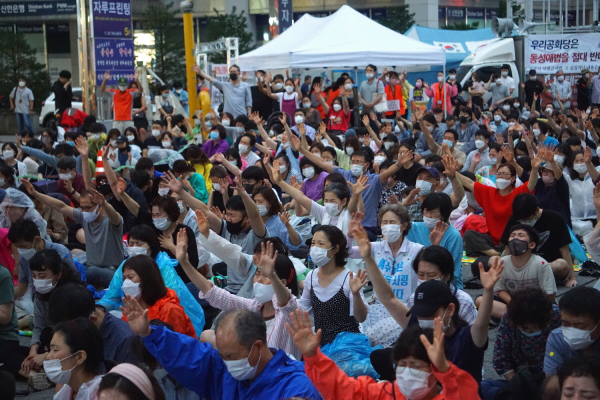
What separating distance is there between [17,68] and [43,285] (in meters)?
24.3

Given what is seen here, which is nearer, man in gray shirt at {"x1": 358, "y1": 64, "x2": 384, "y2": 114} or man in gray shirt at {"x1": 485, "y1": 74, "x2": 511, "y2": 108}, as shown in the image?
man in gray shirt at {"x1": 358, "y1": 64, "x2": 384, "y2": 114}

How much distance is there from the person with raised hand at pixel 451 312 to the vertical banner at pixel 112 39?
1325cm

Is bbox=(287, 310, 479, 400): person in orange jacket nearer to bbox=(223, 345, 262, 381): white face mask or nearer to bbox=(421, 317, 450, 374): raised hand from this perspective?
bbox=(421, 317, 450, 374): raised hand

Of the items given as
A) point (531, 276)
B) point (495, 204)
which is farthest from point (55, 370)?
point (495, 204)

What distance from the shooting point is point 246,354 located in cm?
357

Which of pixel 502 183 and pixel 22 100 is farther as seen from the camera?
pixel 22 100

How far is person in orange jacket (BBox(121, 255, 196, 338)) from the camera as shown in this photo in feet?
15.8

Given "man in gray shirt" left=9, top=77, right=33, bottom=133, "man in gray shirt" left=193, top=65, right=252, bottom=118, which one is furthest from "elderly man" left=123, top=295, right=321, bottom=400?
"man in gray shirt" left=9, top=77, right=33, bottom=133

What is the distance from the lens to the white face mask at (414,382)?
133 inches

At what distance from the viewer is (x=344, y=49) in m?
16.5

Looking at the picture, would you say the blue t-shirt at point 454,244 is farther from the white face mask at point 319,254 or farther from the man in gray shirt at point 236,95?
the man in gray shirt at point 236,95

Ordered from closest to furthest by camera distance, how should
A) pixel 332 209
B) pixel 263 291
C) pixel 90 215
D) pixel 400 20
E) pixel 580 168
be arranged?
pixel 263 291 < pixel 332 209 < pixel 90 215 < pixel 580 168 < pixel 400 20

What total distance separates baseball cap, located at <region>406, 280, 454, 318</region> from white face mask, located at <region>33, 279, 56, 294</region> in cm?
262

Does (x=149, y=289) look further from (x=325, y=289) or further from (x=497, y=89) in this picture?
(x=497, y=89)
